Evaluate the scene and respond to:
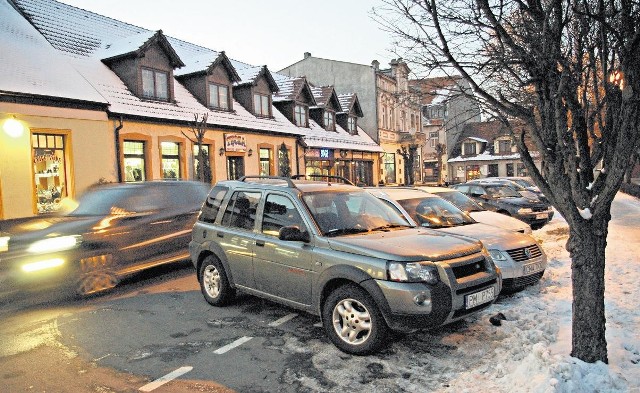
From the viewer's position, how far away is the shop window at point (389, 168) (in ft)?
119

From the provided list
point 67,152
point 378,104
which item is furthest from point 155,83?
point 378,104

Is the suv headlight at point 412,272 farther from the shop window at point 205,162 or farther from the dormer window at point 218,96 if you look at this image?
the dormer window at point 218,96

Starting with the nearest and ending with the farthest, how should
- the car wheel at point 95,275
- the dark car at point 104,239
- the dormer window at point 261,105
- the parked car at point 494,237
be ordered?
1. the parked car at point 494,237
2. the dark car at point 104,239
3. the car wheel at point 95,275
4. the dormer window at point 261,105

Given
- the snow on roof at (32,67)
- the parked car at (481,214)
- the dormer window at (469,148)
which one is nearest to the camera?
the parked car at (481,214)

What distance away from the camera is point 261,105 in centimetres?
2405

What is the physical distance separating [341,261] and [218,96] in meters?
18.1

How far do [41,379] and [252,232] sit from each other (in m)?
2.66

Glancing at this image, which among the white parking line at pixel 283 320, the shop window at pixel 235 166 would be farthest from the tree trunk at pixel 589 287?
the shop window at pixel 235 166

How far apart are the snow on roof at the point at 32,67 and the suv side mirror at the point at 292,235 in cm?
1177

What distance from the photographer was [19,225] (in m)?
7.45

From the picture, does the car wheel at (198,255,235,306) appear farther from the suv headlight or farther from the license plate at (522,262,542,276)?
the license plate at (522,262,542,276)

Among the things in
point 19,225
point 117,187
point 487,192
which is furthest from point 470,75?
point 487,192

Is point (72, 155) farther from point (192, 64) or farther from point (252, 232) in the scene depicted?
point (252, 232)

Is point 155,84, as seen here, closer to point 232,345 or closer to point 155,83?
point 155,83
